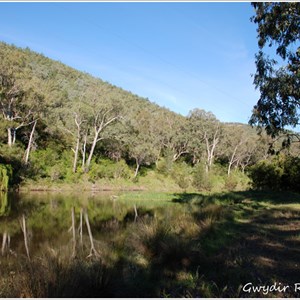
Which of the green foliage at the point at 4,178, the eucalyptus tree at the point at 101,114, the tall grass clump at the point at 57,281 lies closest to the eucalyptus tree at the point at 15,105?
the green foliage at the point at 4,178

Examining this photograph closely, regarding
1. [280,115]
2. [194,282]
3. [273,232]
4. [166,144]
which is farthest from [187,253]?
[166,144]

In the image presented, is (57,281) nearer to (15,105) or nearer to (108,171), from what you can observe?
(15,105)

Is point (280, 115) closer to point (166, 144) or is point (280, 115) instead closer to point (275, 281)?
point (275, 281)

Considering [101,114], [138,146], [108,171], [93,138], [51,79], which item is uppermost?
[51,79]

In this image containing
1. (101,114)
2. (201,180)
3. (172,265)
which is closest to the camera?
(172,265)

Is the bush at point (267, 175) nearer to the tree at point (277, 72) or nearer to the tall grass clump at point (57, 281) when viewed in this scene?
the tree at point (277, 72)

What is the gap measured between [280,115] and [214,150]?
49.4m

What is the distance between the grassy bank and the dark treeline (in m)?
17.1

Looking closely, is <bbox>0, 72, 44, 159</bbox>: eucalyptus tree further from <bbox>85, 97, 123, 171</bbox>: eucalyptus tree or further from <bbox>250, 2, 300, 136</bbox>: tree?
<bbox>250, 2, 300, 136</bbox>: tree

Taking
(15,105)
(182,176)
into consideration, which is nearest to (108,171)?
(182,176)

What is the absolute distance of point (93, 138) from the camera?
163 ft

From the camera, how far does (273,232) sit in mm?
9961

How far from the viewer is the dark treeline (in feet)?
124

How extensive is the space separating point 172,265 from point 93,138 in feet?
143
